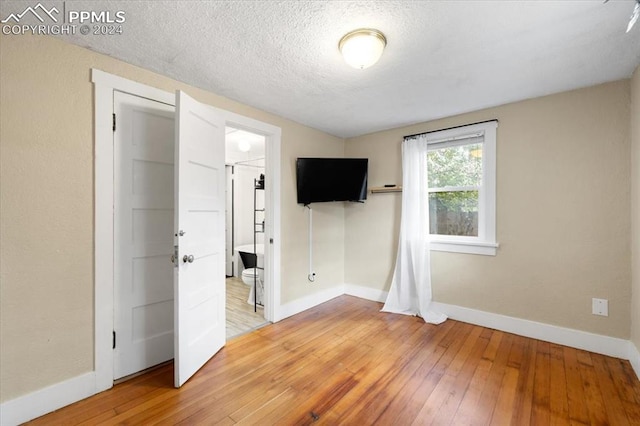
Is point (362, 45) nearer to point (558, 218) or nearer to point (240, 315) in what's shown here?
point (558, 218)

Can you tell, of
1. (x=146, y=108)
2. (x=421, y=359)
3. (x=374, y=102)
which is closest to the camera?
(x=146, y=108)

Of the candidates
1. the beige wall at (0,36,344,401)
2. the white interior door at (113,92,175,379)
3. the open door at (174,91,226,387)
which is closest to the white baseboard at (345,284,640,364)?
the open door at (174,91,226,387)

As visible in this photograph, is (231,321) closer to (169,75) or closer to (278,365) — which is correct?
(278,365)

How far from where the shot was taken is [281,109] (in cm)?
284

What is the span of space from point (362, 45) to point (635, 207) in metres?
2.49

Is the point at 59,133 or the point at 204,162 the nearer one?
the point at 59,133

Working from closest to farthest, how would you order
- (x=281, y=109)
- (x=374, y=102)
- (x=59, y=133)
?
(x=59, y=133)
(x=374, y=102)
(x=281, y=109)

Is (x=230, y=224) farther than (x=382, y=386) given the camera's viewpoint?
Yes

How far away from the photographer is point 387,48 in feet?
5.73

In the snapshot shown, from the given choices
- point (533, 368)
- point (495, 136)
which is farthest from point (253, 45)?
point (533, 368)

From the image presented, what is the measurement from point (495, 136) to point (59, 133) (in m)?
3.70

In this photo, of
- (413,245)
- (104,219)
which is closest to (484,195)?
(413,245)

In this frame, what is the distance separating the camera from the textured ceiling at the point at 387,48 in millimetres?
1417

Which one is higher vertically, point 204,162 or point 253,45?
point 253,45
